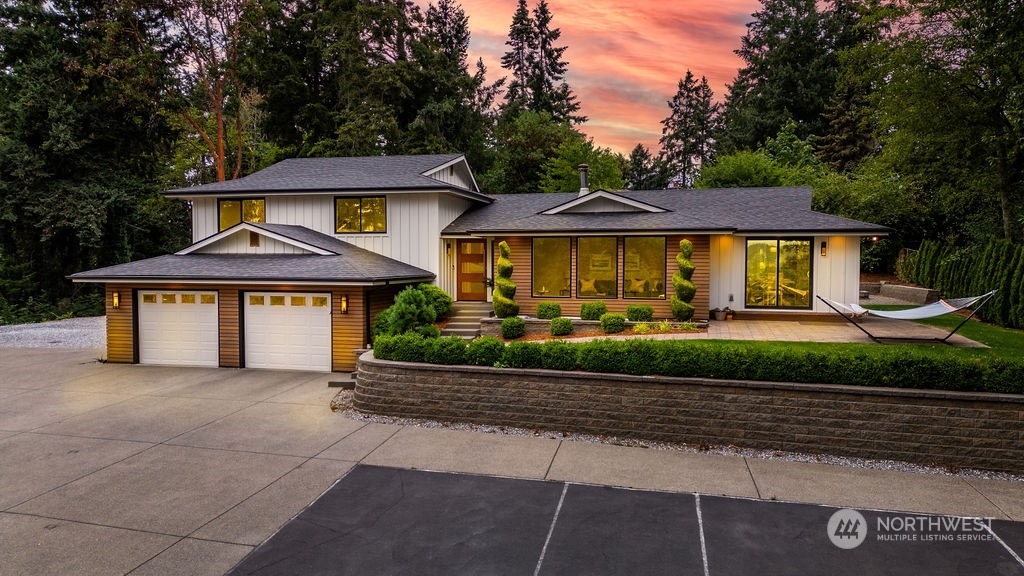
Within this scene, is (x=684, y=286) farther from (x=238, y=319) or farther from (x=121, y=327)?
(x=121, y=327)

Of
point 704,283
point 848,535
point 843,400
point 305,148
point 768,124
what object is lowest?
point 848,535

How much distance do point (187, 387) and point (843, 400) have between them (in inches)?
491

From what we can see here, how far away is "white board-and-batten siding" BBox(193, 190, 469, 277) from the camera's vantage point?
16.9 meters

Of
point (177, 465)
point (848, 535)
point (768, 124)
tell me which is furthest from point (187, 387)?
point (768, 124)

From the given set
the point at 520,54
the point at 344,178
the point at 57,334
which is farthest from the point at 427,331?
the point at 520,54

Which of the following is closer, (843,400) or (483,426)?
(843,400)

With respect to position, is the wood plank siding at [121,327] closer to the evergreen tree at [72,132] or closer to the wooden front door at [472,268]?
the wooden front door at [472,268]

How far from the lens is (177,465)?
7207 millimetres

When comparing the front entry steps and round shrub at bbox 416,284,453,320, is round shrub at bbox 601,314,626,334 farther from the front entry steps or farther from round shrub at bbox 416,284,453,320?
round shrub at bbox 416,284,453,320

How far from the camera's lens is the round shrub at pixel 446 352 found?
9.49m

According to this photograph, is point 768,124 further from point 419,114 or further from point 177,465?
point 177,465

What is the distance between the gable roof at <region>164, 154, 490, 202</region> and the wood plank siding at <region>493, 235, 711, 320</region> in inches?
122

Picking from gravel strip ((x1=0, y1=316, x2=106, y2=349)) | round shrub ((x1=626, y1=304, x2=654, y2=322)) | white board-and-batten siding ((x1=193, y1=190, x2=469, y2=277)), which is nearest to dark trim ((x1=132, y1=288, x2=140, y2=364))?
gravel strip ((x1=0, y1=316, x2=106, y2=349))

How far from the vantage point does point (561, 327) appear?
1391 cm
